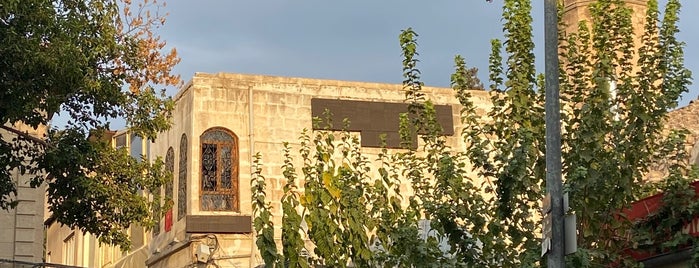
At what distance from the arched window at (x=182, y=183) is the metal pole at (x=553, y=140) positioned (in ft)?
41.2

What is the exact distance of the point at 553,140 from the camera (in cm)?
1188

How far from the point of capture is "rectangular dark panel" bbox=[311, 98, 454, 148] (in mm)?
24406

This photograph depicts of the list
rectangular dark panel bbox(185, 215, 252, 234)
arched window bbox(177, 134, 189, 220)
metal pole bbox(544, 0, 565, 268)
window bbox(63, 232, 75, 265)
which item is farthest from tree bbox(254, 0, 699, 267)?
window bbox(63, 232, 75, 265)

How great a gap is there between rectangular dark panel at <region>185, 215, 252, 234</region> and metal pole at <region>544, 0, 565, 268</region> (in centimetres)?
1184

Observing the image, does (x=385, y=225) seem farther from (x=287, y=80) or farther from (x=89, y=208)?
(x=287, y=80)

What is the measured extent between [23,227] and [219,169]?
→ 13.2 ft

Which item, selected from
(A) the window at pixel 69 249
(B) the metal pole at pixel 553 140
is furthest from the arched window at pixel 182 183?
(B) the metal pole at pixel 553 140

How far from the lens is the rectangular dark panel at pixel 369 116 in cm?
2441

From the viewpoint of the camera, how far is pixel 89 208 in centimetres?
1734

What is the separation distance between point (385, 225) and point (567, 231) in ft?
14.0

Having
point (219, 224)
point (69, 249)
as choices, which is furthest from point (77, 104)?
point (69, 249)

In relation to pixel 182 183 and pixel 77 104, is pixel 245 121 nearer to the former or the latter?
pixel 182 183

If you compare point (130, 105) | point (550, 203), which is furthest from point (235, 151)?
point (550, 203)

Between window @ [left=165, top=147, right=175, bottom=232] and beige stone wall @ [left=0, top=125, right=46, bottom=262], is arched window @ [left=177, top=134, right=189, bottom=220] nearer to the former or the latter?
window @ [left=165, top=147, right=175, bottom=232]
